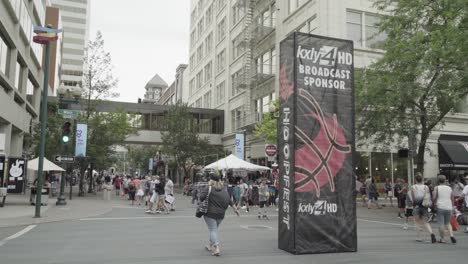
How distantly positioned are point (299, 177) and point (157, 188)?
11.2 meters

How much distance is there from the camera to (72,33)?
11625 centimetres

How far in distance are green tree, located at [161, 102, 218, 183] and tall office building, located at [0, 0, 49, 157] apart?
42.1 ft

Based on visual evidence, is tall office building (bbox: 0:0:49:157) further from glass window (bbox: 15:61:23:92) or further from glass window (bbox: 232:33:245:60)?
glass window (bbox: 232:33:245:60)

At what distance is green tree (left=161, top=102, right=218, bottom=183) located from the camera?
1763 inches

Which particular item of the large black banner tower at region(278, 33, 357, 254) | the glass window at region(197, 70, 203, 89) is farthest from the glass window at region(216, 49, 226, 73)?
the large black banner tower at region(278, 33, 357, 254)

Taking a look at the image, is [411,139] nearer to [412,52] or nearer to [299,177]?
[412,52]

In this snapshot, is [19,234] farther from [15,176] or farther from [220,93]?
[220,93]

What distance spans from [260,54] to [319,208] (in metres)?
32.3

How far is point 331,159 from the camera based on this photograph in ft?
32.3

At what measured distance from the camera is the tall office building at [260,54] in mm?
A: 30969

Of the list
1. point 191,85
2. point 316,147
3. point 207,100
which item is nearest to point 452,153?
point 316,147

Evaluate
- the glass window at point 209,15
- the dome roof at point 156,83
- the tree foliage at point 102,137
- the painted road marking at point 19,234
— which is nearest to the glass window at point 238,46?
the glass window at point 209,15

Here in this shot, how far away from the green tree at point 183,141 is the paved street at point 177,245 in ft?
96.5

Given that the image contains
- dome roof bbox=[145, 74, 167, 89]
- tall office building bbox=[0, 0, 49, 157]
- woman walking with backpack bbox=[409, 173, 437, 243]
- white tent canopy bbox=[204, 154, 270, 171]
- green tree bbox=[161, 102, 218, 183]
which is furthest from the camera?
dome roof bbox=[145, 74, 167, 89]
